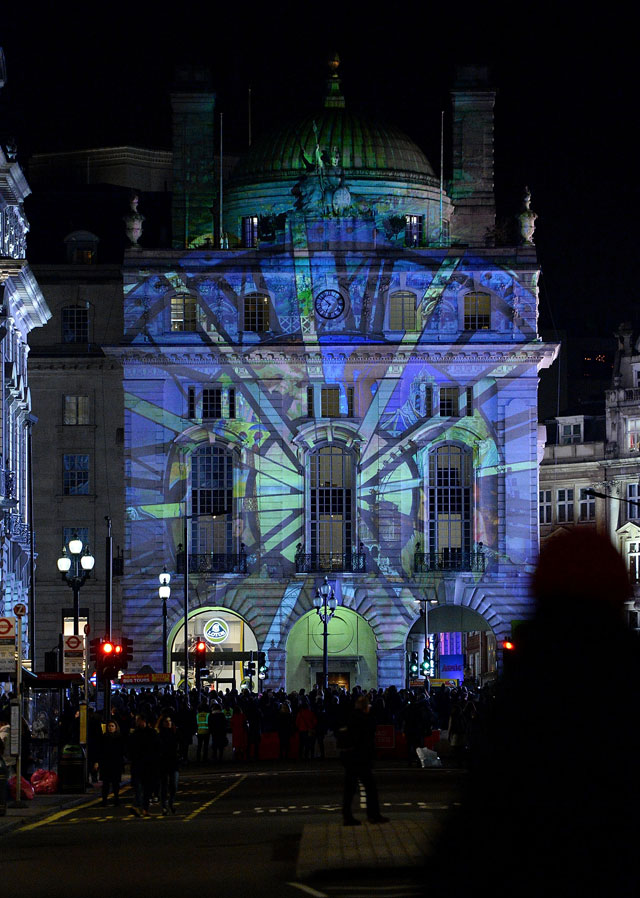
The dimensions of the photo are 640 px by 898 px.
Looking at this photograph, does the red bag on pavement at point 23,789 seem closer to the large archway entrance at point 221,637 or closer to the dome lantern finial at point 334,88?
the large archway entrance at point 221,637

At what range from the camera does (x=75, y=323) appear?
104875mm

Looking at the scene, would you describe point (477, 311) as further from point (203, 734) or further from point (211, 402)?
point (203, 734)

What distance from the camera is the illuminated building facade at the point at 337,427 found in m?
97.9

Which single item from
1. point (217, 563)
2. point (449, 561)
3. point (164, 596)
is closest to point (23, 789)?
point (164, 596)

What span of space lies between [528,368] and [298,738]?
1616 inches

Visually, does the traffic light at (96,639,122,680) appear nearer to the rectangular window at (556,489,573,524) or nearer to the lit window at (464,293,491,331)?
the lit window at (464,293,491,331)

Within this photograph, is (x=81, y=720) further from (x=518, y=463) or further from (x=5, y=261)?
(x=518, y=463)

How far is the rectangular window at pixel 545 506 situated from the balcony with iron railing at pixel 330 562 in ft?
118

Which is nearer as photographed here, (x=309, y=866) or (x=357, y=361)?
Result: (x=309, y=866)

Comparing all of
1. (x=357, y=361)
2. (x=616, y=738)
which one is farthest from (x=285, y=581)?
(x=616, y=738)

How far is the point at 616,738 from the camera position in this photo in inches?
235

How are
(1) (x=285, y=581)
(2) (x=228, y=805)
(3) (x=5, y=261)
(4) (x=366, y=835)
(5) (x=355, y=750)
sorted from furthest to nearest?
(1) (x=285, y=581)
(3) (x=5, y=261)
(2) (x=228, y=805)
(5) (x=355, y=750)
(4) (x=366, y=835)

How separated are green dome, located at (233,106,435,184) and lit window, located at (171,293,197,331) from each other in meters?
10.2

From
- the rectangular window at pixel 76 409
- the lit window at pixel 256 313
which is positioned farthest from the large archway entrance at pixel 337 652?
the rectangular window at pixel 76 409
